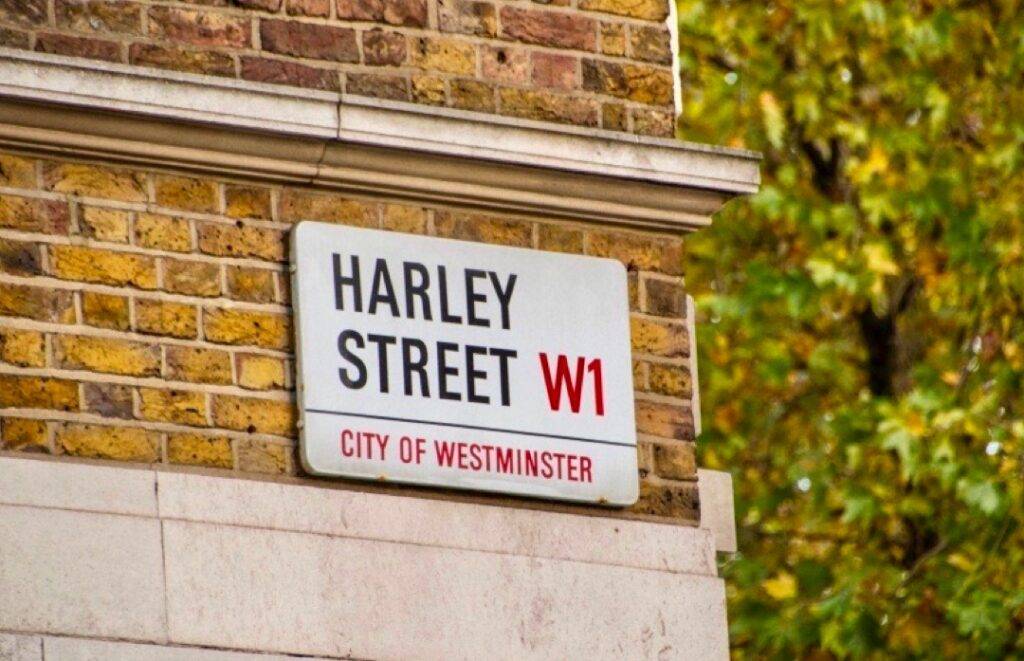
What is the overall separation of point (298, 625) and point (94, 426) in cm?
70

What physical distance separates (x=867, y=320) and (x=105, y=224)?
8.16 m

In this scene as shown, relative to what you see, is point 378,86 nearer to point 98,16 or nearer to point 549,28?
point 549,28

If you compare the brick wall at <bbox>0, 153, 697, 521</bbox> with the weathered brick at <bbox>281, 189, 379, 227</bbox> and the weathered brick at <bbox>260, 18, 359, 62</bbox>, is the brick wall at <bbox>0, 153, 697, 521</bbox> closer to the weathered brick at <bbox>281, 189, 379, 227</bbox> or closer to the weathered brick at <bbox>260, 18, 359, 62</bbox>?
the weathered brick at <bbox>281, 189, 379, 227</bbox>

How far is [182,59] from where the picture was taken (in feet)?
23.4

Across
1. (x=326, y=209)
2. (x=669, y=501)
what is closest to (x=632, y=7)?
(x=326, y=209)

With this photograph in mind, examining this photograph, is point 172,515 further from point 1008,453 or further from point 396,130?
point 1008,453

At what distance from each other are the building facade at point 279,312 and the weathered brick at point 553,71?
17mm

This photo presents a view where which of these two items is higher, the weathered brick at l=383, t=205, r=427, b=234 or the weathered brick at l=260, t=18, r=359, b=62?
the weathered brick at l=260, t=18, r=359, b=62

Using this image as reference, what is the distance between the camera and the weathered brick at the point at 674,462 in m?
7.53

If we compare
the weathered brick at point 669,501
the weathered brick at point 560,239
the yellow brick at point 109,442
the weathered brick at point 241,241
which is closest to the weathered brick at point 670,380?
the weathered brick at point 669,501

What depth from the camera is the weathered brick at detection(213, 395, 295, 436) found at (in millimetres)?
6930

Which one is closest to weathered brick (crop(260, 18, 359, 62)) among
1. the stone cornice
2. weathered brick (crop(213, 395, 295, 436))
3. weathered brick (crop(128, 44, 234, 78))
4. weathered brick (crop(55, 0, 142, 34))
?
weathered brick (crop(128, 44, 234, 78))

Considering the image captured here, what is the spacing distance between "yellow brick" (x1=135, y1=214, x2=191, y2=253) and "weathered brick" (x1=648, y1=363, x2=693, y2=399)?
54.3 inches

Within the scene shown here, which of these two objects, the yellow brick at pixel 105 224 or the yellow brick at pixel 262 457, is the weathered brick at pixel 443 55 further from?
the yellow brick at pixel 262 457
